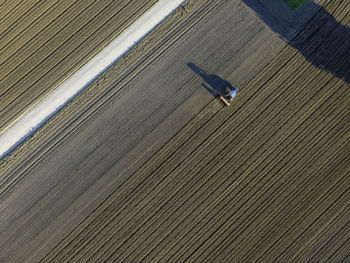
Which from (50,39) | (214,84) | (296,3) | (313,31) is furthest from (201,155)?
(50,39)

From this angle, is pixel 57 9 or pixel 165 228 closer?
pixel 165 228

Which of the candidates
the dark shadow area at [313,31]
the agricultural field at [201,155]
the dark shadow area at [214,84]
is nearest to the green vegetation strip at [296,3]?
the dark shadow area at [313,31]

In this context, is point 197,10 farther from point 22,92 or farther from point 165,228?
point 165,228

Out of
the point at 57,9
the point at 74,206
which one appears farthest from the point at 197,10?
the point at 74,206

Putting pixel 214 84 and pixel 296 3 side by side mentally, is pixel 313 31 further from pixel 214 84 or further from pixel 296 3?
pixel 214 84

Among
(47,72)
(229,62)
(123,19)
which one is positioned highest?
(47,72)

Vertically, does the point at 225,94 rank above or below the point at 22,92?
below
